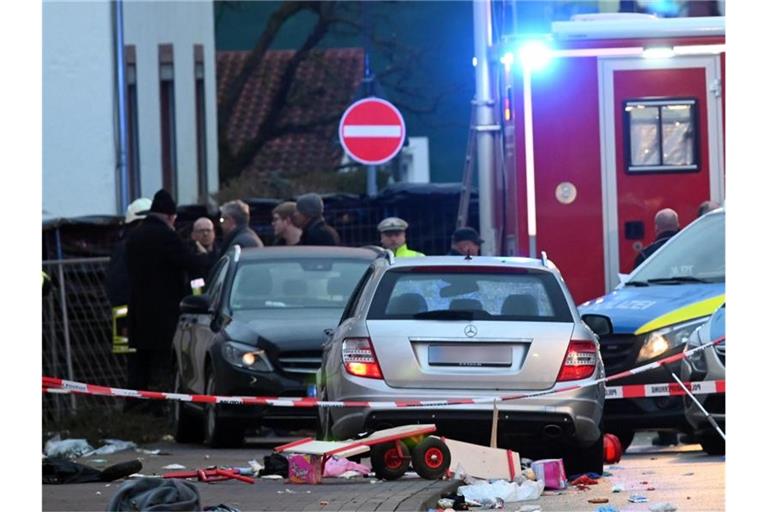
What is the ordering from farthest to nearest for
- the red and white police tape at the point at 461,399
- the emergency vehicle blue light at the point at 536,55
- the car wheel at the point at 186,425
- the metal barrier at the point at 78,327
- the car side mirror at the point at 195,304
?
the metal barrier at the point at 78,327 < the emergency vehicle blue light at the point at 536,55 < the car wheel at the point at 186,425 < the car side mirror at the point at 195,304 < the red and white police tape at the point at 461,399

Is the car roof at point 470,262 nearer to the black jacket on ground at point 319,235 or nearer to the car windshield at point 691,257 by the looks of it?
the car windshield at point 691,257

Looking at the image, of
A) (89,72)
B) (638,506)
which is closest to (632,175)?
(638,506)

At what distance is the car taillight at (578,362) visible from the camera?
11.8 metres

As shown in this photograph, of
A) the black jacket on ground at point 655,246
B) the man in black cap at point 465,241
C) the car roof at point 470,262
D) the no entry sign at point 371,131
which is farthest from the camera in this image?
the no entry sign at point 371,131

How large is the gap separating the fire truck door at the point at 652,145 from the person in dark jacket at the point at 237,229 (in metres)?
3.29

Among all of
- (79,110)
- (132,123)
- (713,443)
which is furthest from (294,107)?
(713,443)

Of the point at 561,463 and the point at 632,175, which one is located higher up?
the point at 632,175

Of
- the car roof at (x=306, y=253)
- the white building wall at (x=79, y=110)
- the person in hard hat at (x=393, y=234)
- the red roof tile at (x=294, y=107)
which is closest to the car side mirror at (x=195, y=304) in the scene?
the car roof at (x=306, y=253)

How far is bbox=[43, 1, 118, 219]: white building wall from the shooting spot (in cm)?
2736

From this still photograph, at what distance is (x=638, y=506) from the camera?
10180 mm

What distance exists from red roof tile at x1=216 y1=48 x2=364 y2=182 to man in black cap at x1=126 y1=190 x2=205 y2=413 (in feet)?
98.0

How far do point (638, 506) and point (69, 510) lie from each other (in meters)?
2.89
